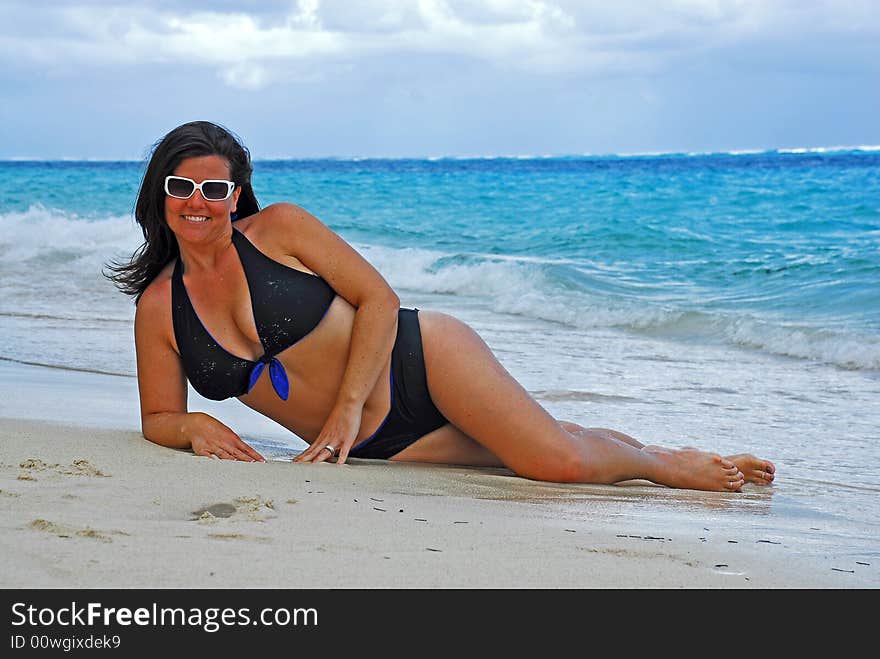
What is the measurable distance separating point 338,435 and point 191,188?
952mm

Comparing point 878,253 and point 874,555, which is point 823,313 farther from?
point 874,555

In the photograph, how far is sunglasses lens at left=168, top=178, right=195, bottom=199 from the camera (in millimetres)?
3393

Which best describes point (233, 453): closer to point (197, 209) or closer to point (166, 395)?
point (166, 395)

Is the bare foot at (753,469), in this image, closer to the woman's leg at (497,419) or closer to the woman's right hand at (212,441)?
the woman's leg at (497,419)

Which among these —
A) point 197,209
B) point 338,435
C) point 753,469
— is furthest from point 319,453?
point 753,469

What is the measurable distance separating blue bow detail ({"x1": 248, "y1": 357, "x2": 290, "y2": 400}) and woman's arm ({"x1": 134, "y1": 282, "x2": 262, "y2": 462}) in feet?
0.69

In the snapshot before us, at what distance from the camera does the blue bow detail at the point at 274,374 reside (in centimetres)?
357

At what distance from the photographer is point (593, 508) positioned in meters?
3.38

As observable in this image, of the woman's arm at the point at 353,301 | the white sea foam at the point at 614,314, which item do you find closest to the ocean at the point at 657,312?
the white sea foam at the point at 614,314

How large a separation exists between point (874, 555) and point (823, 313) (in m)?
7.15

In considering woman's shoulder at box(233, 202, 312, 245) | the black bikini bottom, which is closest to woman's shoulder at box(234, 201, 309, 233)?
woman's shoulder at box(233, 202, 312, 245)

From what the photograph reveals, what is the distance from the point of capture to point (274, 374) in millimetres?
3592
